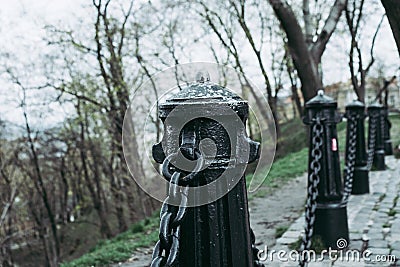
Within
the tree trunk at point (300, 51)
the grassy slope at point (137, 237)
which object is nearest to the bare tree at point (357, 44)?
the grassy slope at point (137, 237)

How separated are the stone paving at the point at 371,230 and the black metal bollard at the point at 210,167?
284 centimetres

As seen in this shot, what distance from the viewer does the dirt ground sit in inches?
237

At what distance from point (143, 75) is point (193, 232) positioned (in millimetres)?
14379

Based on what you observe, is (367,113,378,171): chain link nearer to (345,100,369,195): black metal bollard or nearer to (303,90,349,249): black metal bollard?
(345,100,369,195): black metal bollard

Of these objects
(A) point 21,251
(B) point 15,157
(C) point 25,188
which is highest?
(B) point 15,157

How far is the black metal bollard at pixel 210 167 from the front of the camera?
184 centimetres

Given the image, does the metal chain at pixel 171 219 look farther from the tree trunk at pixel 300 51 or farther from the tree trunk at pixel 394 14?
the tree trunk at pixel 300 51

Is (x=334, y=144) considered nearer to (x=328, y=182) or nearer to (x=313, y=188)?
(x=328, y=182)

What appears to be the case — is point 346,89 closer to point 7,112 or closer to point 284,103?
point 284,103

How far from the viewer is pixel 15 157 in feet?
73.9

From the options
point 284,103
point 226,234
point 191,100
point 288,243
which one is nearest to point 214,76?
point 191,100

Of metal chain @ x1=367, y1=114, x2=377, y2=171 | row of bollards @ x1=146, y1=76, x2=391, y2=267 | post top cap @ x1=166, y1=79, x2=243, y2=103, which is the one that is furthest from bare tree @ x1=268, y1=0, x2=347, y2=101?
row of bollards @ x1=146, y1=76, x2=391, y2=267

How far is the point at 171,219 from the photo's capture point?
170 cm

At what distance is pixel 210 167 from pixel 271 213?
6187 mm
